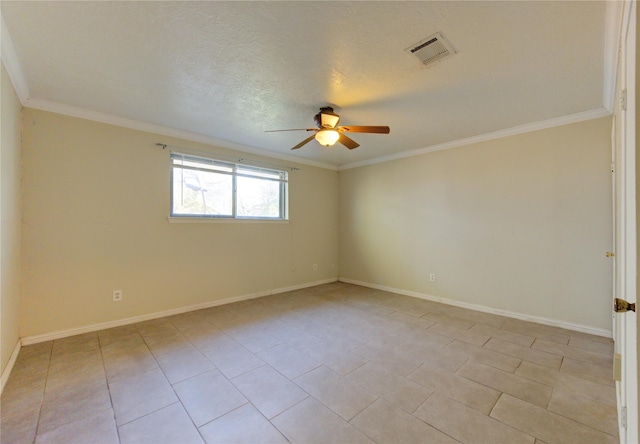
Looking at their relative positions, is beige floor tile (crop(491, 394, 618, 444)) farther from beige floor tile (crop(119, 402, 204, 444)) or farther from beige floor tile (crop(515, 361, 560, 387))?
beige floor tile (crop(119, 402, 204, 444))

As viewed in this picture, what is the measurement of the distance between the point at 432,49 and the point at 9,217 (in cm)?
361

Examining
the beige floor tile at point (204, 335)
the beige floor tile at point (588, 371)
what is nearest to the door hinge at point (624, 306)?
the beige floor tile at point (588, 371)

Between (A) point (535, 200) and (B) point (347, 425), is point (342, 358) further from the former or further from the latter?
(A) point (535, 200)

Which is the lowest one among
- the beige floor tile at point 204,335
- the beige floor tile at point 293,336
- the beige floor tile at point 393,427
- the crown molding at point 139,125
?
the beige floor tile at point 293,336

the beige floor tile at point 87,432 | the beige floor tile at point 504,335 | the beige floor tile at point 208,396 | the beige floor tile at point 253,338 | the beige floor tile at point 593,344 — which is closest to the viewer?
the beige floor tile at point 87,432

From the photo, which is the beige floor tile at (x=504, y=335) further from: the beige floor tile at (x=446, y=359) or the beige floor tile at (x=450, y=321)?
the beige floor tile at (x=446, y=359)

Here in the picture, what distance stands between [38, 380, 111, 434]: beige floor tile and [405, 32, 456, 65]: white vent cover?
321cm

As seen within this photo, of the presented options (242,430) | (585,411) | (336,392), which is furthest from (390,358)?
(242,430)

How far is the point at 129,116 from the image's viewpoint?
312 cm

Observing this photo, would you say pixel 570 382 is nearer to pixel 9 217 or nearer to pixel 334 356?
pixel 334 356

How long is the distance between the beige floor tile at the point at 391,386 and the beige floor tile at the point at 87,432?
154 cm

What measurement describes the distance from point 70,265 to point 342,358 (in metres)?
3.02

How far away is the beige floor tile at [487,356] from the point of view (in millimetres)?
2279

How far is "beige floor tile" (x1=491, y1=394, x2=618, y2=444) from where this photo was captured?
4.89 feet
